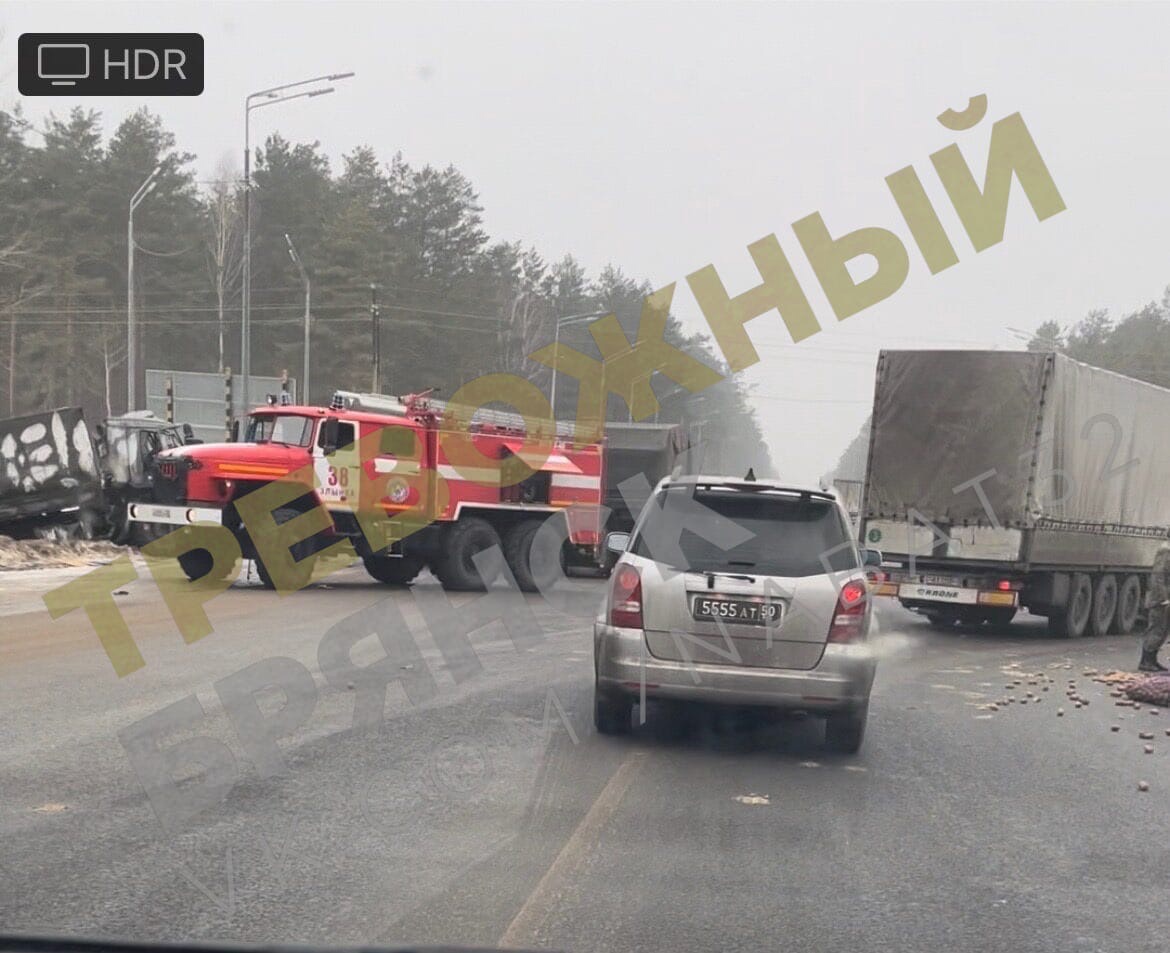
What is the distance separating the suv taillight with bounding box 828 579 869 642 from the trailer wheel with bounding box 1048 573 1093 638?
32.8 feet

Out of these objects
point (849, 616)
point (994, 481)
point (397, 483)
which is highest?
point (994, 481)

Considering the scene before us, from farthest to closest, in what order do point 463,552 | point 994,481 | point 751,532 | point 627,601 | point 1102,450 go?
point 463,552 → point 1102,450 → point 994,481 → point 751,532 → point 627,601

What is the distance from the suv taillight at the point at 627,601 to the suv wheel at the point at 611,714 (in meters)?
0.55

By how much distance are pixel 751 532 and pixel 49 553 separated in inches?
639

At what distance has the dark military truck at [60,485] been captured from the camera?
20.1 meters

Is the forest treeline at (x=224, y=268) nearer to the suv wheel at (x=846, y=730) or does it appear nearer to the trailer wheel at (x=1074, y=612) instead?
the trailer wheel at (x=1074, y=612)

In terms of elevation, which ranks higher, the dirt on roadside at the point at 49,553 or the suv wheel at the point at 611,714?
the suv wheel at the point at 611,714

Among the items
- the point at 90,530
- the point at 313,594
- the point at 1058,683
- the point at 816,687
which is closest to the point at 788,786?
the point at 816,687

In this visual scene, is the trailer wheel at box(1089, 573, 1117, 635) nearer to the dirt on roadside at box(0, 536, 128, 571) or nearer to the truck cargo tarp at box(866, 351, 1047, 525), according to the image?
the truck cargo tarp at box(866, 351, 1047, 525)

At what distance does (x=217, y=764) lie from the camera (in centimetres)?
660

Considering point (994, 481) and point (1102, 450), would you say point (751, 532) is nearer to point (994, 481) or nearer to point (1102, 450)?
point (994, 481)

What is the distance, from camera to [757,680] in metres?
7.19

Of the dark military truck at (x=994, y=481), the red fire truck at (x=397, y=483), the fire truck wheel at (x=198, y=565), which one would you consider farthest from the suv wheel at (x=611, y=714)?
the fire truck wheel at (x=198, y=565)

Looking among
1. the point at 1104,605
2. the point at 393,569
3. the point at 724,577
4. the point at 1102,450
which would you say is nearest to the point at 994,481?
the point at 1102,450
